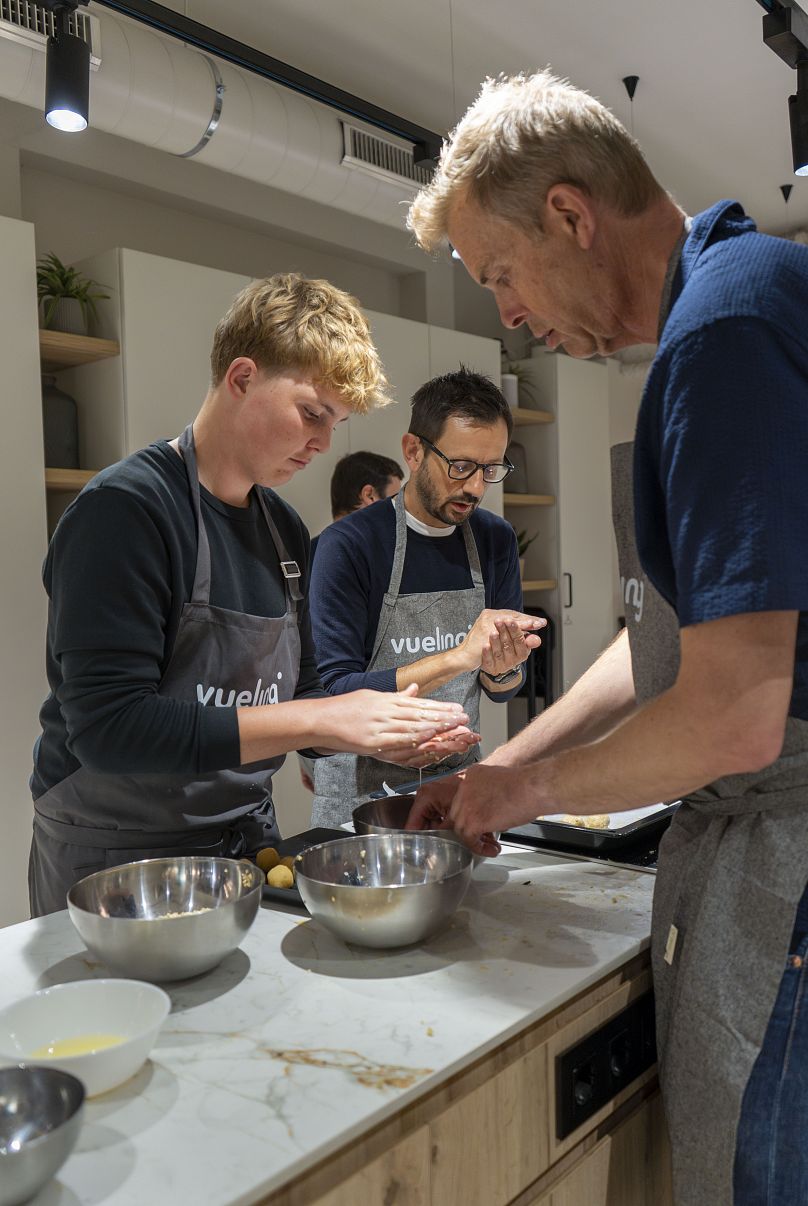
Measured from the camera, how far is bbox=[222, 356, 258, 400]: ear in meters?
1.62

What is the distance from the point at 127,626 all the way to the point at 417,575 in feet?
3.84

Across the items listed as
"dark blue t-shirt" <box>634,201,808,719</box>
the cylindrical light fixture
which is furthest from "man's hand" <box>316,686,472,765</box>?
the cylindrical light fixture

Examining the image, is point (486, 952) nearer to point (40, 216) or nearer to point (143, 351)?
point (143, 351)

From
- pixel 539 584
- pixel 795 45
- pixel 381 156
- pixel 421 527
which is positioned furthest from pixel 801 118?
pixel 539 584

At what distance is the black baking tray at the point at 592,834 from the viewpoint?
1.58 m

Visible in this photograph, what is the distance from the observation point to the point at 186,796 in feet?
5.16

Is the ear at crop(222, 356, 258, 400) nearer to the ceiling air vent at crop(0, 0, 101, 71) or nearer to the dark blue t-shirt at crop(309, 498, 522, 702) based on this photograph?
the dark blue t-shirt at crop(309, 498, 522, 702)

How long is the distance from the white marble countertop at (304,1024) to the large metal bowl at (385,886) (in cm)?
4

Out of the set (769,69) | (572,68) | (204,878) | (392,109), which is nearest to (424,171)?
(392,109)

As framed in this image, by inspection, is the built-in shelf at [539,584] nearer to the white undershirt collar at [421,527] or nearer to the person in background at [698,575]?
the white undershirt collar at [421,527]

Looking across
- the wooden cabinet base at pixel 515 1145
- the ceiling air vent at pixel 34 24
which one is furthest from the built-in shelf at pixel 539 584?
the wooden cabinet base at pixel 515 1145

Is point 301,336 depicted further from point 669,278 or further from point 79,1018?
point 79,1018

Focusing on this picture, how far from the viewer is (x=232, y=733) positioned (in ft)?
4.65

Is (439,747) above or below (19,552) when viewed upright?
below
